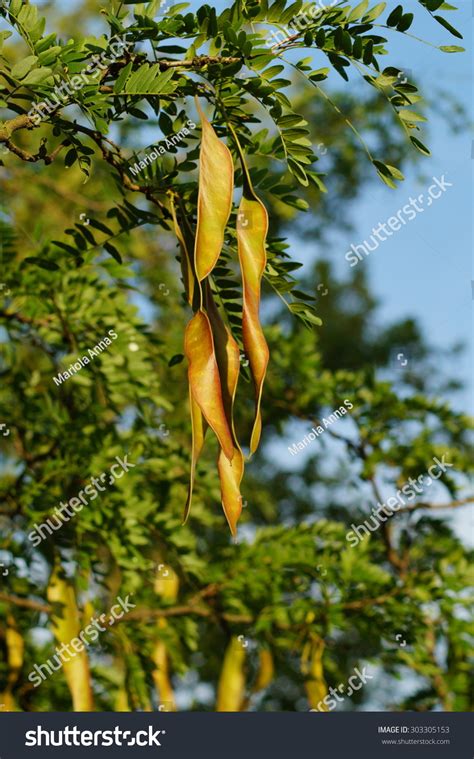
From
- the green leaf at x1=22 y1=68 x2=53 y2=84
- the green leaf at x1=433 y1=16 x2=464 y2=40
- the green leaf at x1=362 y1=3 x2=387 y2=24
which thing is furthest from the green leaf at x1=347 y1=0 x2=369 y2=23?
the green leaf at x1=22 y1=68 x2=53 y2=84

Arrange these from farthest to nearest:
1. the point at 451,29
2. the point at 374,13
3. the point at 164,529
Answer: the point at 164,529 → the point at 374,13 → the point at 451,29

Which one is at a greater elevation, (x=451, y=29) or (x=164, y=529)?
(x=451, y=29)

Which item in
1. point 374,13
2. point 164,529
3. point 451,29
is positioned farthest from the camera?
point 164,529

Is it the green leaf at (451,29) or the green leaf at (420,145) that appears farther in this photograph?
the green leaf at (420,145)

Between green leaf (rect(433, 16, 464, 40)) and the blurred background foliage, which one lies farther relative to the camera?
the blurred background foliage

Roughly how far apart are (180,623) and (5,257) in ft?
3.53

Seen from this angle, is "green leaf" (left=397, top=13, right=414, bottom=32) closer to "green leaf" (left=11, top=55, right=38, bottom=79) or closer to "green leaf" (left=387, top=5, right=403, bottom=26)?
"green leaf" (left=387, top=5, right=403, bottom=26)

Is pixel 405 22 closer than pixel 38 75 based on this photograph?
No

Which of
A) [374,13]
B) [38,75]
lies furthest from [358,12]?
[38,75]

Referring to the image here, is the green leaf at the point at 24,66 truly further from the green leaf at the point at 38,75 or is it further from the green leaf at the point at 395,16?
the green leaf at the point at 395,16

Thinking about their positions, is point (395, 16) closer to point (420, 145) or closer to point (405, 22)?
point (405, 22)

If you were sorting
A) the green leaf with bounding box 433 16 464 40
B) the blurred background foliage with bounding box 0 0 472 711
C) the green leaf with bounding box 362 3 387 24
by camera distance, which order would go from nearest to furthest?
the green leaf with bounding box 433 16 464 40, the green leaf with bounding box 362 3 387 24, the blurred background foliage with bounding box 0 0 472 711

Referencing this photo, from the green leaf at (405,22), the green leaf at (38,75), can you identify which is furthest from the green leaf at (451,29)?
the green leaf at (38,75)

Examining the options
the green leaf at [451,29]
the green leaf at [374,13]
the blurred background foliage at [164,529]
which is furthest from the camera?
the blurred background foliage at [164,529]
